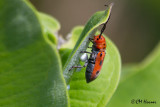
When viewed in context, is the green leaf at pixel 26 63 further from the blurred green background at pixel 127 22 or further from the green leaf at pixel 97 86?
the blurred green background at pixel 127 22

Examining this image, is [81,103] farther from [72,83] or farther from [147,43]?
[147,43]

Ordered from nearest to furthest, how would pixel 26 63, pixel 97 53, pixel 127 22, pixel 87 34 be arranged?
pixel 26 63, pixel 87 34, pixel 97 53, pixel 127 22

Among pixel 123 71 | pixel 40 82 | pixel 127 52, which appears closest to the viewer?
pixel 40 82

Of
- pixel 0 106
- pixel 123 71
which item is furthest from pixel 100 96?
pixel 123 71

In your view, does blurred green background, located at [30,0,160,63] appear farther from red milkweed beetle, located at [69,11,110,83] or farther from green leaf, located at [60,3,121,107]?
green leaf, located at [60,3,121,107]

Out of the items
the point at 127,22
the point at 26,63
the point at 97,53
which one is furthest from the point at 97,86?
the point at 127,22

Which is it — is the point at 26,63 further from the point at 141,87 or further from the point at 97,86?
the point at 141,87
